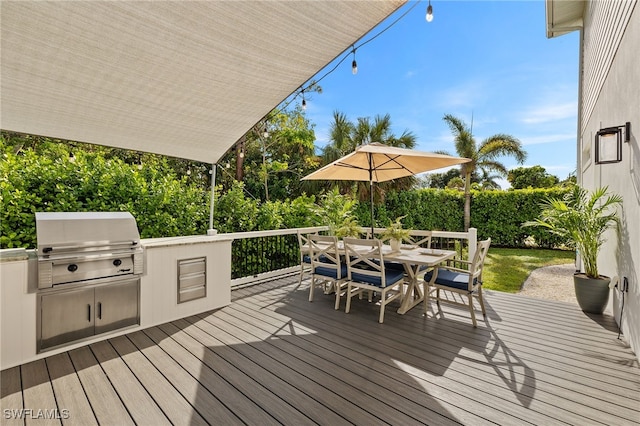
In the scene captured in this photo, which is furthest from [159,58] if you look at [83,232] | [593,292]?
[593,292]

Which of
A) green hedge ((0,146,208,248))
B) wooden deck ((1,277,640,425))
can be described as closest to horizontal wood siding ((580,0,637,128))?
wooden deck ((1,277,640,425))

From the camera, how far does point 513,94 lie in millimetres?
16609

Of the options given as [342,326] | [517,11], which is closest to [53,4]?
[342,326]

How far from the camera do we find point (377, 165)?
4.96 metres

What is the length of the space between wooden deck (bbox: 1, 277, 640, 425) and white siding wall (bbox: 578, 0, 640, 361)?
565 millimetres

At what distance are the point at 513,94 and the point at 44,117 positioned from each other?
20.3 metres

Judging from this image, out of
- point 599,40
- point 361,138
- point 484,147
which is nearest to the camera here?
point 599,40

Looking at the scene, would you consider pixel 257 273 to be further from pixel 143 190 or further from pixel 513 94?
pixel 513 94

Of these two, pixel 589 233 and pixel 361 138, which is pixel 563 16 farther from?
pixel 361 138

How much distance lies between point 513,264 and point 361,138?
619 centimetres

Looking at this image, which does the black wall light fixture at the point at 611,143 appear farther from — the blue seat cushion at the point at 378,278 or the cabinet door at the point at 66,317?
the cabinet door at the point at 66,317

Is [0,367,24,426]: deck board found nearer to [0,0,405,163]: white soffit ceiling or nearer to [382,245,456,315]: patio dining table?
[0,0,405,163]: white soffit ceiling

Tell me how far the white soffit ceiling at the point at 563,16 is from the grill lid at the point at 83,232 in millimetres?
7908

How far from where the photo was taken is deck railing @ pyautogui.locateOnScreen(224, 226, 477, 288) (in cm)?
482
